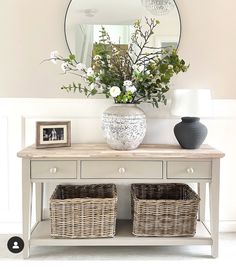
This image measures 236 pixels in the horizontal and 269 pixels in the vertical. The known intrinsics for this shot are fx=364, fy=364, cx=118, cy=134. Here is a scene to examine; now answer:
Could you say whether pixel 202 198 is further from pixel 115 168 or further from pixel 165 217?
pixel 115 168

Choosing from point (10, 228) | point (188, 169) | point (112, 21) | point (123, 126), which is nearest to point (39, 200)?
point (10, 228)

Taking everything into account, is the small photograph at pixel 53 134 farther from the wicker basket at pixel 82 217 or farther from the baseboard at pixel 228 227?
the baseboard at pixel 228 227

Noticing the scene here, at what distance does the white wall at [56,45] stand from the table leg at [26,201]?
689mm

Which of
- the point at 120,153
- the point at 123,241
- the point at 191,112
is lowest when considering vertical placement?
the point at 123,241

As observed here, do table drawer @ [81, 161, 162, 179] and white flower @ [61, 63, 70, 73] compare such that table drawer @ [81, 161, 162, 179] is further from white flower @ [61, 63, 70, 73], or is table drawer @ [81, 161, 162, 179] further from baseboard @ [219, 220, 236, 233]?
baseboard @ [219, 220, 236, 233]

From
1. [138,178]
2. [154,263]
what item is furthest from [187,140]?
[154,263]

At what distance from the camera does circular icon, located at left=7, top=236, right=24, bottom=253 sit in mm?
2484

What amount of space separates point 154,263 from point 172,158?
0.69 meters

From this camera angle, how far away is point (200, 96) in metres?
2.38

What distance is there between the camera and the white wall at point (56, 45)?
8.88 ft

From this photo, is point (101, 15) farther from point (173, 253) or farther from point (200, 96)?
point (173, 253)

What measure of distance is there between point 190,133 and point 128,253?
915 mm

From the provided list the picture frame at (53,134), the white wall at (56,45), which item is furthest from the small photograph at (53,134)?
the white wall at (56,45)

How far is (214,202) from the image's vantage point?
2.33 metres
